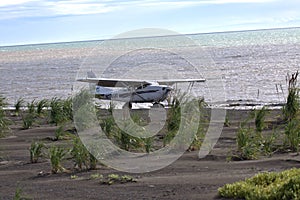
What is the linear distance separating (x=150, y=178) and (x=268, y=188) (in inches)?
98.2

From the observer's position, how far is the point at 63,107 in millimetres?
17344

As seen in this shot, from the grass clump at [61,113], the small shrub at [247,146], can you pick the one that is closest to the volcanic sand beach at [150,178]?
the small shrub at [247,146]

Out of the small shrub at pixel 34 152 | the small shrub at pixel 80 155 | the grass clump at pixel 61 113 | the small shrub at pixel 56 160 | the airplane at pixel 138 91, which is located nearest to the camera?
the small shrub at pixel 56 160

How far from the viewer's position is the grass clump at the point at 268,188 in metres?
6.60

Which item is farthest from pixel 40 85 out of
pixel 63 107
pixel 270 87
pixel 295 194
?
pixel 295 194

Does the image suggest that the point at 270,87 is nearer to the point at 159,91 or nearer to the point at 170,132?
the point at 159,91

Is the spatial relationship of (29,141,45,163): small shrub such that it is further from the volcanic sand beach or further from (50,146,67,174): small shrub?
(50,146,67,174): small shrub

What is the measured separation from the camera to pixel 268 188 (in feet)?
22.8

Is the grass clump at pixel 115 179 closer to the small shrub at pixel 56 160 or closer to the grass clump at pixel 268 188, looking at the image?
the small shrub at pixel 56 160

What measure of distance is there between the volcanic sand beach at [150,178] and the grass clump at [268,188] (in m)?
0.26

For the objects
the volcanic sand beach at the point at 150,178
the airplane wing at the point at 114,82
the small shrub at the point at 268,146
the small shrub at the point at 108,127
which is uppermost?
the airplane wing at the point at 114,82

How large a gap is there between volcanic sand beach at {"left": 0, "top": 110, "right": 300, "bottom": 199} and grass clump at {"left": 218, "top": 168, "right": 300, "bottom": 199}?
0.84 feet

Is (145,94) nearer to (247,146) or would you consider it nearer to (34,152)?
(34,152)

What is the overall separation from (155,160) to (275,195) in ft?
12.9
